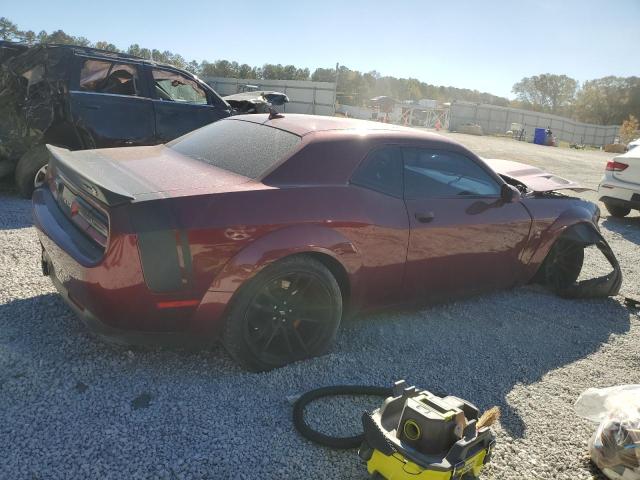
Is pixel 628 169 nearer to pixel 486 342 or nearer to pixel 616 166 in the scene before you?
pixel 616 166

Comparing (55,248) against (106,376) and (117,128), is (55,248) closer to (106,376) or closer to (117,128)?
(106,376)

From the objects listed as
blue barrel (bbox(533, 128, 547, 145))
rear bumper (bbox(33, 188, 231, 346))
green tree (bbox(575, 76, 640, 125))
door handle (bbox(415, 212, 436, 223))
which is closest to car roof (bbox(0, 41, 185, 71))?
rear bumper (bbox(33, 188, 231, 346))

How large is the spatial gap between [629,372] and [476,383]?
128cm

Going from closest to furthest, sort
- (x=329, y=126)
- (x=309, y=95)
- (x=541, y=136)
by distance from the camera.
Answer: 1. (x=329, y=126)
2. (x=309, y=95)
3. (x=541, y=136)

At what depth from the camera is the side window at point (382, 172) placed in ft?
10.6

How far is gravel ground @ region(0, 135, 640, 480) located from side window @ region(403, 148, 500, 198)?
100cm

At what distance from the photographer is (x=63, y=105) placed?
19.6ft

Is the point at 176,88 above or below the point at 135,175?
above

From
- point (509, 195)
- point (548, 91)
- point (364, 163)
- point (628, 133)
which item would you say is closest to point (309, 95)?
point (509, 195)

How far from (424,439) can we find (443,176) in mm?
2217

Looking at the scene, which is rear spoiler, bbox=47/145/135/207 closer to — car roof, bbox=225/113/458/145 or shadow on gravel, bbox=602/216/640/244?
car roof, bbox=225/113/458/145

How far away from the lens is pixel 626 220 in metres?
9.24

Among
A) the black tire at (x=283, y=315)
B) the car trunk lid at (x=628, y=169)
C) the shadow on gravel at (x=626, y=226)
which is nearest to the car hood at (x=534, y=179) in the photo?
the black tire at (x=283, y=315)

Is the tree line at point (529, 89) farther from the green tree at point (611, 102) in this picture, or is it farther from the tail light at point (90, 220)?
the tail light at point (90, 220)
